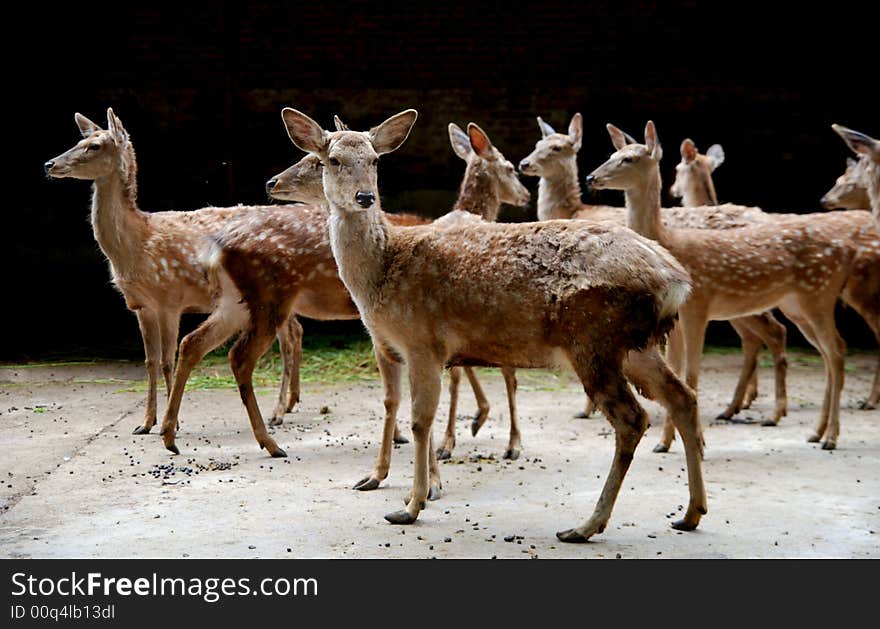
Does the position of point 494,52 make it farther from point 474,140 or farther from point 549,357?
point 549,357

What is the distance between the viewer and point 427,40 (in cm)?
1202

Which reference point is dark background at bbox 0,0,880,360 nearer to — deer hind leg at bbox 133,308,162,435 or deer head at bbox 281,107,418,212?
deer hind leg at bbox 133,308,162,435

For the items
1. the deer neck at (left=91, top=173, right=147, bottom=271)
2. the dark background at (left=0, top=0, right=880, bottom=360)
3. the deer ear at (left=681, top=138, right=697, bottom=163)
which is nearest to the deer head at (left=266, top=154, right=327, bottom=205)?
the deer neck at (left=91, top=173, right=147, bottom=271)

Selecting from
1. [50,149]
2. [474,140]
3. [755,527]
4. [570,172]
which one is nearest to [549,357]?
[755,527]

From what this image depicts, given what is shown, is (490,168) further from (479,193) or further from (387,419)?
(387,419)

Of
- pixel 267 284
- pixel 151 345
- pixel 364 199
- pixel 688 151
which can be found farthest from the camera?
pixel 688 151

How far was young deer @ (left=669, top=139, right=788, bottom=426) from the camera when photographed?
773 cm

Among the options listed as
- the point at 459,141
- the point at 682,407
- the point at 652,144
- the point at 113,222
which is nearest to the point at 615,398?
the point at 682,407

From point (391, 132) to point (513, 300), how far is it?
4.22 ft

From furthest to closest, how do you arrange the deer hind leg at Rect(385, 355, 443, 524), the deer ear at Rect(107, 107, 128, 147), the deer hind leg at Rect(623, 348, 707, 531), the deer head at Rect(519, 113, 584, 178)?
the deer head at Rect(519, 113, 584, 178)
the deer ear at Rect(107, 107, 128, 147)
the deer hind leg at Rect(385, 355, 443, 524)
the deer hind leg at Rect(623, 348, 707, 531)

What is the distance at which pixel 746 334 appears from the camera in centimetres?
832

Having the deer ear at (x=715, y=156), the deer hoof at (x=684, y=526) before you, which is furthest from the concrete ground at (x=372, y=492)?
the deer ear at (x=715, y=156)

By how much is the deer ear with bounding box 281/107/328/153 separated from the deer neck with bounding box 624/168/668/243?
2655 millimetres

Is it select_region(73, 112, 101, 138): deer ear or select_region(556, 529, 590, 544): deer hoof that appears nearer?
select_region(556, 529, 590, 544): deer hoof
